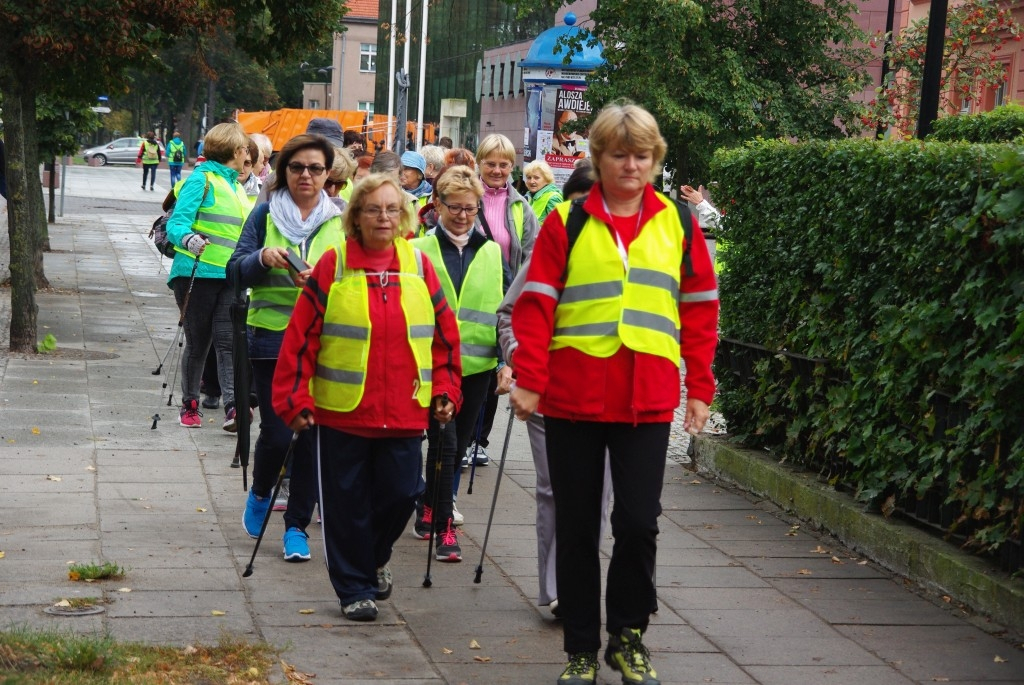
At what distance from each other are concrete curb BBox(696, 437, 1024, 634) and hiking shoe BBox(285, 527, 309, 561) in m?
2.64

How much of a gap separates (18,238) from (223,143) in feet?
13.6

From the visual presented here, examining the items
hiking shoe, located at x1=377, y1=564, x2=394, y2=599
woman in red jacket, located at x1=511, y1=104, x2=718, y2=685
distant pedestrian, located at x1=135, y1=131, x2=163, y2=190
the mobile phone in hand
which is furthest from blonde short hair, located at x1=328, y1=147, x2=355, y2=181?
distant pedestrian, located at x1=135, y1=131, x2=163, y2=190

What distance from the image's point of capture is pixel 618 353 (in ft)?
16.3

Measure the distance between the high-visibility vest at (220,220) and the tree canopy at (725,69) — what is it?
30.0 feet

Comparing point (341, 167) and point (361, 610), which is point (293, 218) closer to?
point (341, 167)

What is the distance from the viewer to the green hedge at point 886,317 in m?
6.04


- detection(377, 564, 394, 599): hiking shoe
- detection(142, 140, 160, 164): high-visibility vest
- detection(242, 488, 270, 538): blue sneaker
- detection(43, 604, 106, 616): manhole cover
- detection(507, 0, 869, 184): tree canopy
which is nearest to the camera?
detection(43, 604, 106, 616): manhole cover

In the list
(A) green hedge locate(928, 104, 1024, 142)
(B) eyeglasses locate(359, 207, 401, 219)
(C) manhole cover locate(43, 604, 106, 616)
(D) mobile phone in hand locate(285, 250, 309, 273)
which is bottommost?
(C) manhole cover locate(43, 604, 106, 616)

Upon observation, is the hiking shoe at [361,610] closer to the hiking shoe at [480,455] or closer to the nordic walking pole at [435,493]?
the nordic walking pole at [435,493]

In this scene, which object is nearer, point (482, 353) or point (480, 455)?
point (482, 353)

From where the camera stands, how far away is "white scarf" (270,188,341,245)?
697 cm

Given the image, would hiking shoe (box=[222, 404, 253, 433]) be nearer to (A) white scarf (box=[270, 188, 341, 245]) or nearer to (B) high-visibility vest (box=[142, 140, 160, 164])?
(A) white scarf (box=[270, 188, 341, 245])

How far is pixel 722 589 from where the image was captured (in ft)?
21.8

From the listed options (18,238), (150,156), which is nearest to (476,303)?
(18,238)
